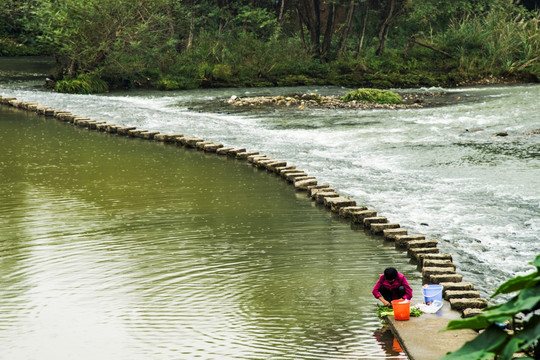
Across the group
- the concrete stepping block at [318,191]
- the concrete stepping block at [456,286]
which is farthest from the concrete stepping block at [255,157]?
the concrete stepping block at [456,286]

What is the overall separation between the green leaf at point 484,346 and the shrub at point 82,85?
96.0 ft

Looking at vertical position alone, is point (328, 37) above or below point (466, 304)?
above

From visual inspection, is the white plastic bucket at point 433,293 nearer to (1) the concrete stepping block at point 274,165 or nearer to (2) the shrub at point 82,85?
(1) the concrete stepping block at point 274,165

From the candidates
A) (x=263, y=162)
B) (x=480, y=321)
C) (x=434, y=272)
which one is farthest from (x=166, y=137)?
(x=480, y=321)

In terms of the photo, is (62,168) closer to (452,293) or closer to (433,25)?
(452,293)

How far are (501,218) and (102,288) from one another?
6088 millimetres

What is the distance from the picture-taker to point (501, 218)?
437 inches

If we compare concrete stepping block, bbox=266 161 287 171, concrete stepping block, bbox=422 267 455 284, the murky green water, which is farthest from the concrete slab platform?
concrete stepping block, bbox=266 161 287 171

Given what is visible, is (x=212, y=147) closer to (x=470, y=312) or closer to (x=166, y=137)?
(x=166, y=137)

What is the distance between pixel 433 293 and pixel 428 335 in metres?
0.75

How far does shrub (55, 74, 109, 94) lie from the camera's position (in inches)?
1206

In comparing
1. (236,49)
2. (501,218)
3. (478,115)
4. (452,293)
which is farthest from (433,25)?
(452,293)

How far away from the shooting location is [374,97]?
87.2ft

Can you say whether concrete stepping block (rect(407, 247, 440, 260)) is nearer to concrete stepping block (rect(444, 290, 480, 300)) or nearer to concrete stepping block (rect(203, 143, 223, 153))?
concrete stepping block (rect(444, 290, 480, 300))
